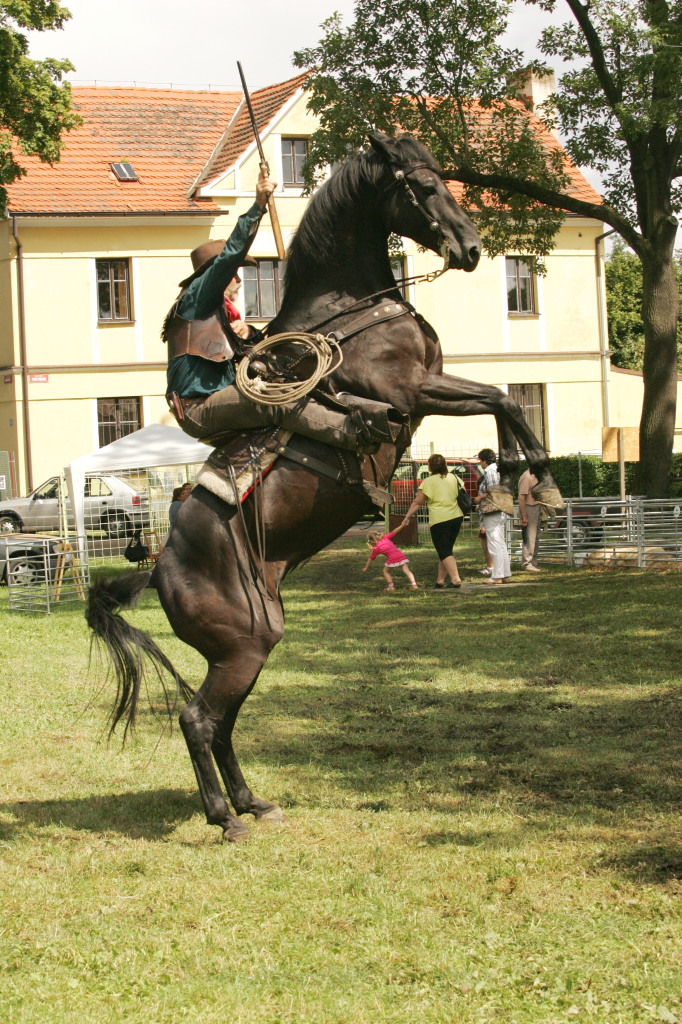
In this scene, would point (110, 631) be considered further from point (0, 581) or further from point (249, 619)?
point (0, 581)

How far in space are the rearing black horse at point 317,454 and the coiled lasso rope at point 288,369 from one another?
0.34 feet

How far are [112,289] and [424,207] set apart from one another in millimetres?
29543

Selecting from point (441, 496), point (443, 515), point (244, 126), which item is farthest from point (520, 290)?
A: point (443, 515)

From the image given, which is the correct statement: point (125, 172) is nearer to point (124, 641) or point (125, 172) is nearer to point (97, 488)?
point (97, 488)

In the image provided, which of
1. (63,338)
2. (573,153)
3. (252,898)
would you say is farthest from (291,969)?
(63,338)

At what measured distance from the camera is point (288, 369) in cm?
597

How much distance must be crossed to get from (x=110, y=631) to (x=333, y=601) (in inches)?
408

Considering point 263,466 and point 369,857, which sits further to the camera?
point 263,466

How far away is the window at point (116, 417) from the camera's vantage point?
33.8 m

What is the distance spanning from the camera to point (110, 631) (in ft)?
21.3

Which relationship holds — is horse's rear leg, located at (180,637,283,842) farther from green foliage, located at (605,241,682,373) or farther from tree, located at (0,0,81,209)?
green foliage, located at (605,241,682,373)

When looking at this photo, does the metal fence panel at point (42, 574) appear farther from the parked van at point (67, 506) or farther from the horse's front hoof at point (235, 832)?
the horse's front hoof at point (235, 832)

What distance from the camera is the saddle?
5.95 meters

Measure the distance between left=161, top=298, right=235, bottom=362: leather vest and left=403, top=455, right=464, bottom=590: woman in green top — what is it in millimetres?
11714
